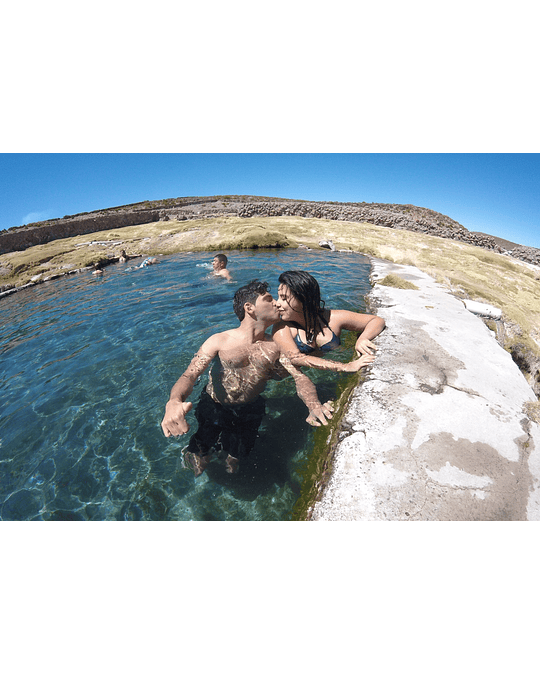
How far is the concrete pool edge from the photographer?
223cm

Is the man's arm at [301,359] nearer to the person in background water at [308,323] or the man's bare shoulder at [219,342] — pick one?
the person in background water at [308,323]

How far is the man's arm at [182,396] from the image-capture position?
2754 mm

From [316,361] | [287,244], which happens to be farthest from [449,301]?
[287,244]

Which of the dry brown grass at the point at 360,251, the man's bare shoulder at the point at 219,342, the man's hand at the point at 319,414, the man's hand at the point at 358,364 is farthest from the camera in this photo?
the dry brown grass at the point at 360,251

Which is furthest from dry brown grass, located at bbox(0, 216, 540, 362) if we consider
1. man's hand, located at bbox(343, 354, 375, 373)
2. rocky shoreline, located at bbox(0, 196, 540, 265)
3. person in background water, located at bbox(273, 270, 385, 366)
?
rocky shoreline, located at bbox(0, 196, 540, 265)

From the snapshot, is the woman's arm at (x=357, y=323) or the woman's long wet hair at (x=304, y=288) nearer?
the woman's long wet hair at (x=304, y=288)

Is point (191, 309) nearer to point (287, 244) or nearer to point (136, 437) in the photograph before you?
point (136, 437)

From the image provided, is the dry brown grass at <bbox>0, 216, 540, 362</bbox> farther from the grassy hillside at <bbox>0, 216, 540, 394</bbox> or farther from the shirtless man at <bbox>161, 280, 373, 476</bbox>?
the shirtless man at <bbox>161, 280, 373, 476</bbox>

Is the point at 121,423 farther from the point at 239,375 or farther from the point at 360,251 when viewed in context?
the point at 360,251

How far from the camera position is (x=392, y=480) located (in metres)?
2.41

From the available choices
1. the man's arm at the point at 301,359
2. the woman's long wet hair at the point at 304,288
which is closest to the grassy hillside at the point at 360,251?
the man's arm at the point at 301,359

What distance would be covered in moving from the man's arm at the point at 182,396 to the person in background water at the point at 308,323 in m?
0.91

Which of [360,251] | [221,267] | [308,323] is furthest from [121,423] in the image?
[360,251]

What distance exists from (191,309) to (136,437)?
548 centimetres
